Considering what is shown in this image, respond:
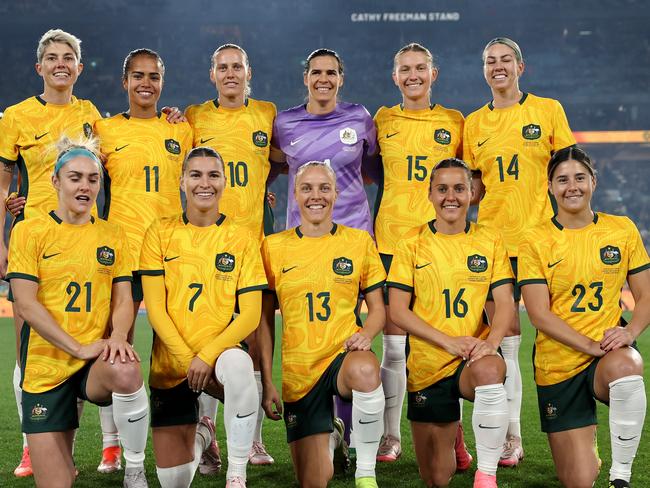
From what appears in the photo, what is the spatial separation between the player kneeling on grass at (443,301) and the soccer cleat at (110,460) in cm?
152

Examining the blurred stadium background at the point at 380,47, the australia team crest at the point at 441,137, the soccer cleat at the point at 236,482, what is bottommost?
the soccer cleat at the point at 236,482

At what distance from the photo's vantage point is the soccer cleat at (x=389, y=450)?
421 centimetres

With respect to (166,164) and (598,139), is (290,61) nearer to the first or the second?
(598,139)

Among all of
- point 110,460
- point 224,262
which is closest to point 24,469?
point 110,460

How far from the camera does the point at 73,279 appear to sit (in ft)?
11.0

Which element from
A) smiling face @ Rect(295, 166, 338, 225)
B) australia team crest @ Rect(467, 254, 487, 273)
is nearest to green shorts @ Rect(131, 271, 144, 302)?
smiling face @ Rect(295, 166, 338, 225)

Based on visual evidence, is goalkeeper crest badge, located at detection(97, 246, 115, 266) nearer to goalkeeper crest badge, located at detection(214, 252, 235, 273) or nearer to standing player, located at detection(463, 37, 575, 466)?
goalkeeper crest badge, located at detection(214, 252, 235, 273)

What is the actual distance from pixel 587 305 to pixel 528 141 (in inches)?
41.5

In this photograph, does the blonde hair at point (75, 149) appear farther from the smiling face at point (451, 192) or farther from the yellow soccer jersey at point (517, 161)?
the yellow soccer jersey at point (517, 161)

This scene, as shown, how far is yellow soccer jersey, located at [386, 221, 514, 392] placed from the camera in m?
3.59

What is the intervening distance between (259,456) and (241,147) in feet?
5.26

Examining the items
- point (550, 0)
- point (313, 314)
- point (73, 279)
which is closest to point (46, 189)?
point (73, 279)

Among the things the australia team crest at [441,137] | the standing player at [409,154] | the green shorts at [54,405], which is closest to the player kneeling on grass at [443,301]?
the standing player at [409,154]

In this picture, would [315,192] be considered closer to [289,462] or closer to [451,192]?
[451,192]
